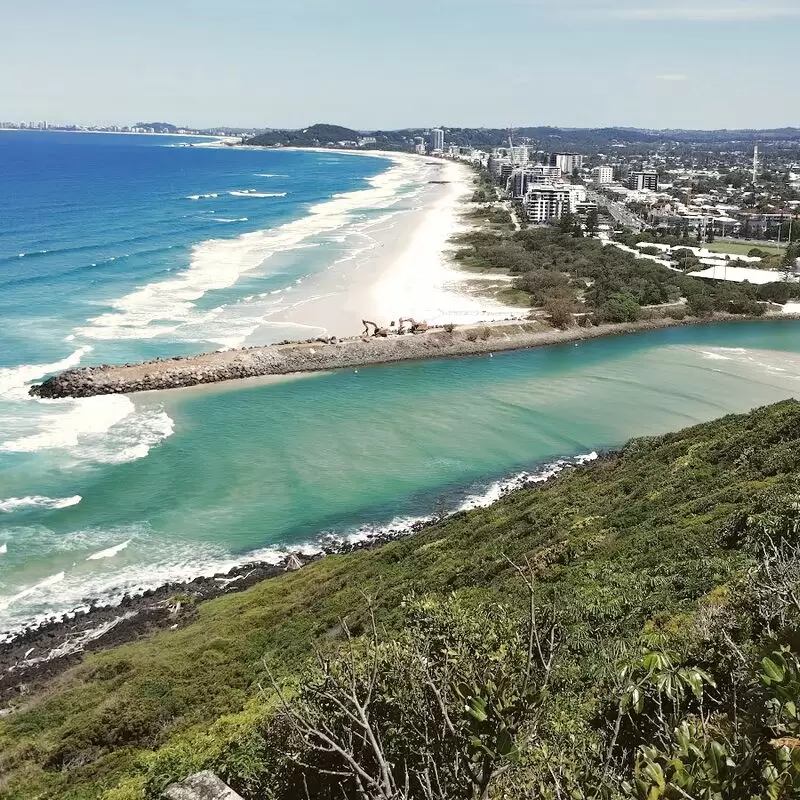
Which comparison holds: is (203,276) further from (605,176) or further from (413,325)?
(605,176)

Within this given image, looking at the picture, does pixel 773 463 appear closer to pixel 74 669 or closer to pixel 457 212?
pixel 74 669

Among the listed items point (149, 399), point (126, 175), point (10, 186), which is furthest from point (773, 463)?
point (126, 175)

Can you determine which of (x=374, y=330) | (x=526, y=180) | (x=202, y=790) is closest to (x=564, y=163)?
(x=526, y=180)

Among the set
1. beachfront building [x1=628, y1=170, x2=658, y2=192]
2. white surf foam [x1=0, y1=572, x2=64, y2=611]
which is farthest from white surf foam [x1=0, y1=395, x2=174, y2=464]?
beachfront building [x1=628, y1=170, x2=658, y2=192]

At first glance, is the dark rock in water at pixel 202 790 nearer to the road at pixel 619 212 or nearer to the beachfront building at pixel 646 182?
the road at pixel 619 212

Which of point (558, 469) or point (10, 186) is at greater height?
point (10, 186)
